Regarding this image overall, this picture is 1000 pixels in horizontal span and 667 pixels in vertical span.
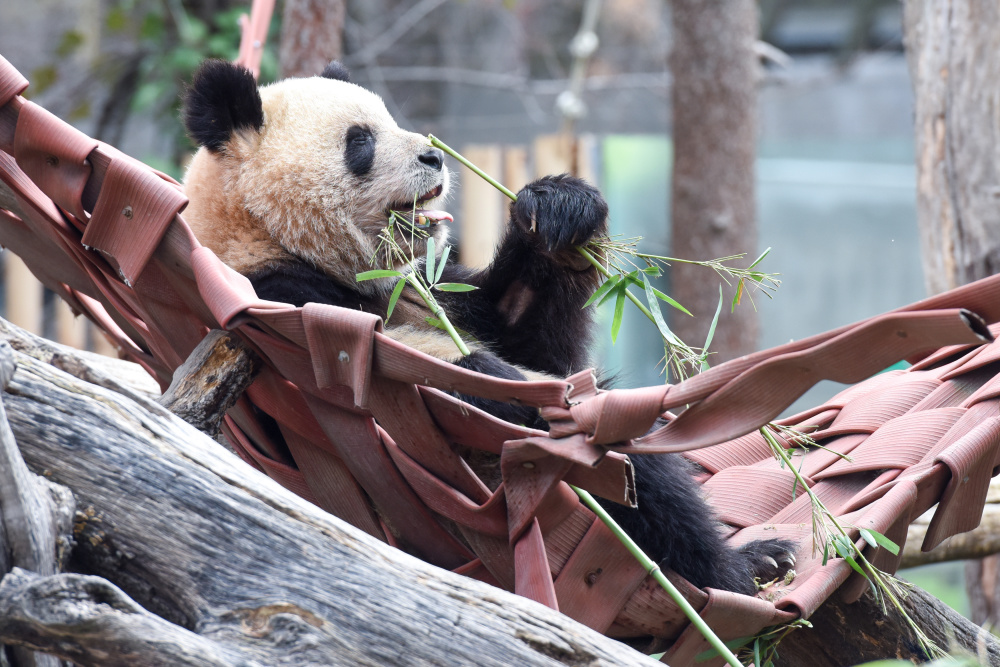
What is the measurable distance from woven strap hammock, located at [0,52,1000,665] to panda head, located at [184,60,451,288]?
0.37 m

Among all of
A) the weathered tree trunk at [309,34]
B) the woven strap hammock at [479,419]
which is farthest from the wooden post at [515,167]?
the woven strap hammock at [479,419]

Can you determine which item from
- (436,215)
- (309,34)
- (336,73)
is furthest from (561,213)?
(309,34)

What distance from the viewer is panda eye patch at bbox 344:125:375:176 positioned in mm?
2062

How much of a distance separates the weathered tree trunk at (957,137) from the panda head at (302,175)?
169 cm

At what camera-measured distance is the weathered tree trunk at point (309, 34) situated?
11.5ft

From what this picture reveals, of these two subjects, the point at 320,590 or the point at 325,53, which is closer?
the point at 320,590

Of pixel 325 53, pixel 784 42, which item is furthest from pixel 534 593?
pixel 784 42

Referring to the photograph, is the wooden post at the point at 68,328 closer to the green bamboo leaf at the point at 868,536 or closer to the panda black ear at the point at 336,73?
the panda black ear at the point at 336,73

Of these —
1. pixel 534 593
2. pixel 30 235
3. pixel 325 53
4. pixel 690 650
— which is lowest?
pixel 690 650

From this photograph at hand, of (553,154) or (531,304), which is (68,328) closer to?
(553,154)

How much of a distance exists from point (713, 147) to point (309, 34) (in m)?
1.96

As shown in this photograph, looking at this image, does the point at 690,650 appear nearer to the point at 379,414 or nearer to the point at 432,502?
the point at 432,502

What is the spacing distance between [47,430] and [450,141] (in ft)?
20.9

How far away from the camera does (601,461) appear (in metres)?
1.12
